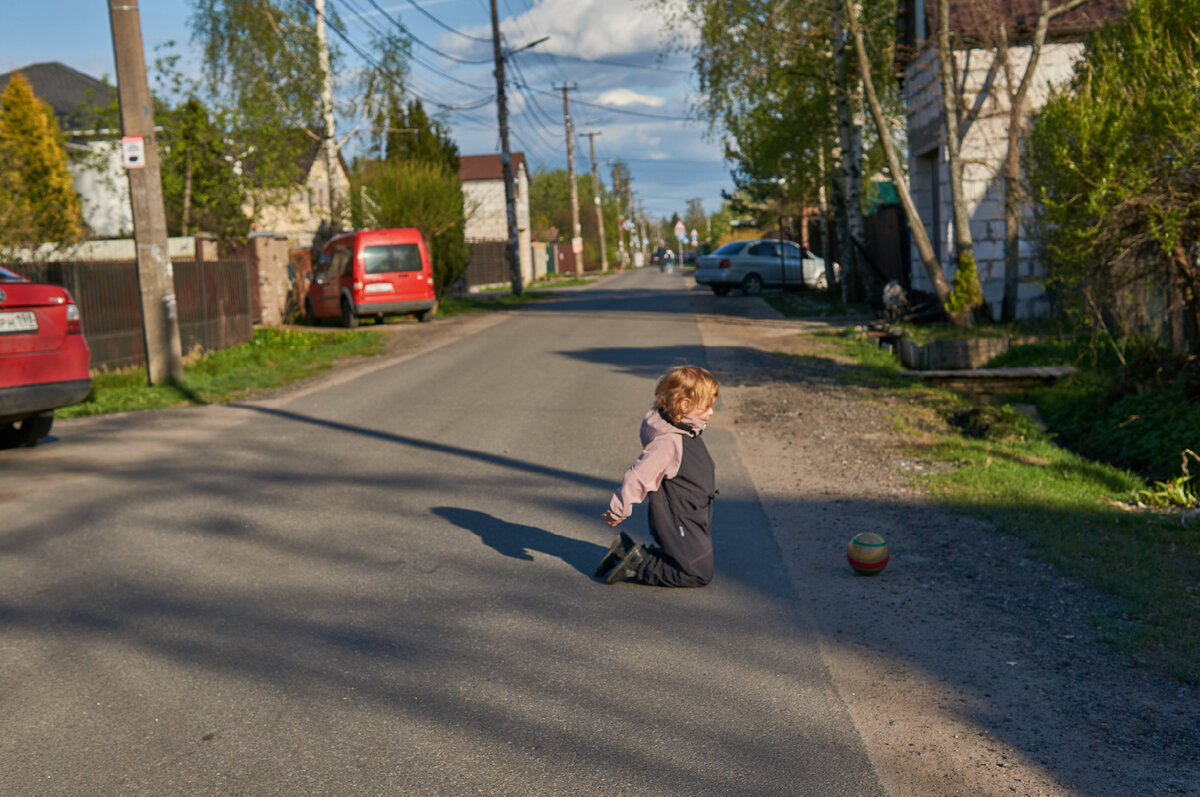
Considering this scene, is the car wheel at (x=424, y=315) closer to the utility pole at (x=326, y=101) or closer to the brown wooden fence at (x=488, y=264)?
the utility pole at (x=326, y=101)

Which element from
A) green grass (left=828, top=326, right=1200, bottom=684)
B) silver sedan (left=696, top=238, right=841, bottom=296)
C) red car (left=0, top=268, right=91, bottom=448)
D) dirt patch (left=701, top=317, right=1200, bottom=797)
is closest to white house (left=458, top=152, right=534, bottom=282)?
silver sedan (left=696, top=238, right=841, bottom=296)

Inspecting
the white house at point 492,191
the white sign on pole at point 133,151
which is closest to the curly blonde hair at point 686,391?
the white sign on pole at point 133,151

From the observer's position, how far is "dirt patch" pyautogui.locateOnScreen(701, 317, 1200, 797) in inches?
130

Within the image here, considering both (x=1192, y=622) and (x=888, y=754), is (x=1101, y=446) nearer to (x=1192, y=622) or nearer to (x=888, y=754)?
(x=1192, y=622)

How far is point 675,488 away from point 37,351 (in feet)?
18.9

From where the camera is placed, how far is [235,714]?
3.79m

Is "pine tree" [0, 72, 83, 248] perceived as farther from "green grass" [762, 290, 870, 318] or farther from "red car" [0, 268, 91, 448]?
"green grass" [762, 290, 870, 318]

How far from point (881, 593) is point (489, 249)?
50991mm

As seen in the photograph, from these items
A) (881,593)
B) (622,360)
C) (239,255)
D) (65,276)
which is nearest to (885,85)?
(622,360)

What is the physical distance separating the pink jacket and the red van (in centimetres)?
1881

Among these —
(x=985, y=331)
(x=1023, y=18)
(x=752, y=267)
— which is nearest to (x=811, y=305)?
(x=752, y=267)

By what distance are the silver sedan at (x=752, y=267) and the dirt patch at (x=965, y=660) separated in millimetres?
24990

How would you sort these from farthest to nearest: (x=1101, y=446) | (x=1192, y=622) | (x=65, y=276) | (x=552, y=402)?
1. (x=65, y=276)
2. (x=552, y=402)
3. (x=1101, y=446)
4. (x=1192, y=622)

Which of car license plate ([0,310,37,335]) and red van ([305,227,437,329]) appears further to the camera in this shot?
red van ([305,227,437,329])
